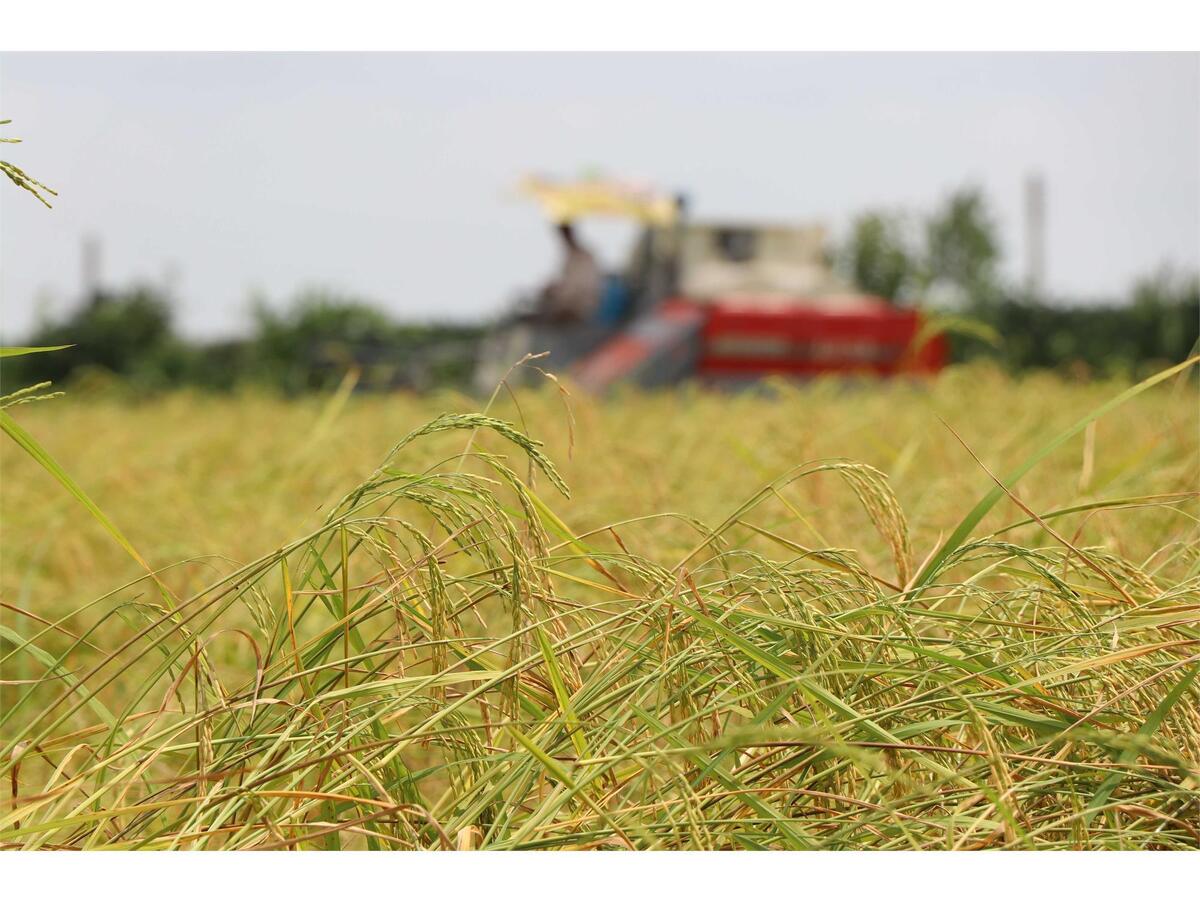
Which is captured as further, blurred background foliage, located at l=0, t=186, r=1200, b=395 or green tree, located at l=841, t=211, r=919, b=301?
green tree, located at l=841, t=211, r=919, b=301

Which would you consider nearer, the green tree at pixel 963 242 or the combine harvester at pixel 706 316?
the combine harvester at pixel 706 316

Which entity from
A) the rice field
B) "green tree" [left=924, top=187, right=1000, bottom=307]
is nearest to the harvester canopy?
the rice field

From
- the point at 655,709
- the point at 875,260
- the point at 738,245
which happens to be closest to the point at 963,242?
the point at 875,260

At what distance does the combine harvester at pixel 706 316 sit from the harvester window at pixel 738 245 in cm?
1

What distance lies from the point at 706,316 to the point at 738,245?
11.2 feet

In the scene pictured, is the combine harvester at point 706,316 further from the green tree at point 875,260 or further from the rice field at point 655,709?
the green tree at point 875,260

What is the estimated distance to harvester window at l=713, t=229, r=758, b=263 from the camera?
43.8ft

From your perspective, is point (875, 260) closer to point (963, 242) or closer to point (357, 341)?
point (963, 242)

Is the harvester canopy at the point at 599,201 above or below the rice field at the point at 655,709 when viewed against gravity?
above

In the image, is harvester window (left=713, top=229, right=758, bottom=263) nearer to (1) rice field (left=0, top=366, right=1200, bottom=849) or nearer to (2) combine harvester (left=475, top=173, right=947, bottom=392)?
(2) combine harvester (left=475, top=173, right=947, bottom=392)

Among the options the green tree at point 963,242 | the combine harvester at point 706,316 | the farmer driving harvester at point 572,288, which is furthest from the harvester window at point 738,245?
the green tree at point 963,242

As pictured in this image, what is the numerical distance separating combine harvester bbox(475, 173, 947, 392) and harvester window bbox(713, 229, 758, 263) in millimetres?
12

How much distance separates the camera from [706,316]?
10.3 m

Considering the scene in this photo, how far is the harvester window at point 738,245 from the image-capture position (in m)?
13.4
